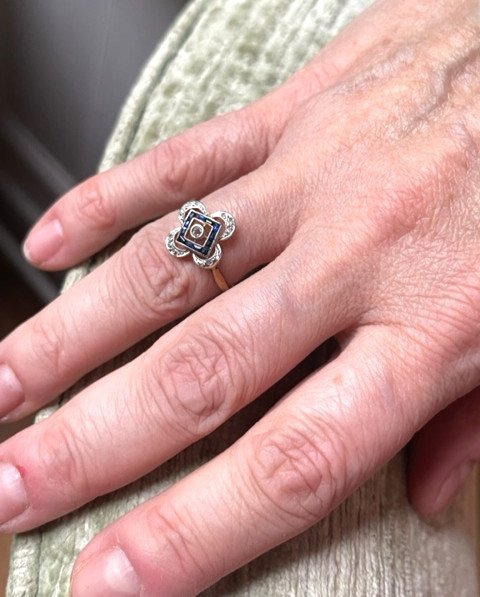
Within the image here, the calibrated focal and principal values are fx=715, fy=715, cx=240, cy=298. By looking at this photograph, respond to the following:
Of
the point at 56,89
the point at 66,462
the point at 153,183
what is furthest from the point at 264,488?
the point at 56,89

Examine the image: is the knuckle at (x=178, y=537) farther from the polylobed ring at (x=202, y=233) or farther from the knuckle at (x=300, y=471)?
the polylobed ring at (x=202, y=233)

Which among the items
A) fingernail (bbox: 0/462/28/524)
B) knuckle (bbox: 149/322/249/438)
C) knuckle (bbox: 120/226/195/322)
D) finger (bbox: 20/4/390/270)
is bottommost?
knuckle (bbox: 149/322/249/438)

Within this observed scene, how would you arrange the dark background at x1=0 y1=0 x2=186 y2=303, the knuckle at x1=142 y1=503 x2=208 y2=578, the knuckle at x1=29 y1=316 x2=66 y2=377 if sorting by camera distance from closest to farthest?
the knuckle at x1=142 y1=503 x2=208 y2=578, the knuckle at x1=29 y1=316 x2=66 y2=377, the dark background at x1=0 y1=0 x2=186 y2=303

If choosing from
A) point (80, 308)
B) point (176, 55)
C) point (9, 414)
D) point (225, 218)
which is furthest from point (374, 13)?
point (9, 414)

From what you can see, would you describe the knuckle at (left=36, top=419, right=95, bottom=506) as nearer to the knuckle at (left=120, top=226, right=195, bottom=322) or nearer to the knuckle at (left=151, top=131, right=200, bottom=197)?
the knuckle at (left=120, top=226, right=195, bottom=322)

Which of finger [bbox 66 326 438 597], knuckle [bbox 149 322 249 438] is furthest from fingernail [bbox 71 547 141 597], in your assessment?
knuckle [bbox 149 322 249 438]

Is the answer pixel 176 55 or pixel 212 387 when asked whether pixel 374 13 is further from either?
pixel 212 387
